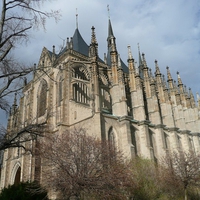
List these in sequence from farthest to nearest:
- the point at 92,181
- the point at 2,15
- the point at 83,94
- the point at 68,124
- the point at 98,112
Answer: the point at 83,94
the point at 68,124
the point at 98,112
the point at 92,181
the point at 2,15

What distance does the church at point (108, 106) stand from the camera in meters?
21.8

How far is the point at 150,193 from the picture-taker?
16922 mm

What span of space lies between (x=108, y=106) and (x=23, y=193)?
54.8 ft

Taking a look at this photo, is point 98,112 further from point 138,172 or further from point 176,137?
point 176,137

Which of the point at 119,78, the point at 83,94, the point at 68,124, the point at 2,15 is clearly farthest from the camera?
the point at 83,94

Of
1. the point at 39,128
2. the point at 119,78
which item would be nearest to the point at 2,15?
the point at 39,128

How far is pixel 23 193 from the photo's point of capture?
13.3m

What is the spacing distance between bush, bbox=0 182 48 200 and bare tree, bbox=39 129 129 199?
891 millimetres

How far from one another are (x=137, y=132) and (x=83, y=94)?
7.49 metres

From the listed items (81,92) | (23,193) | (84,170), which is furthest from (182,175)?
(81,92)

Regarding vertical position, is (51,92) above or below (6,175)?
above

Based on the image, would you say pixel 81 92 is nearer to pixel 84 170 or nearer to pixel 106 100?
pixel 106 100

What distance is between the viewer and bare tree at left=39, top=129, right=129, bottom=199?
12.5 metres

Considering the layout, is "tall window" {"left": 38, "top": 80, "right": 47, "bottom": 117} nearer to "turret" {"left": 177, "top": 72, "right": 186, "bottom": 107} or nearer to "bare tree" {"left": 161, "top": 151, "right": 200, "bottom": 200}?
"bare tree" {"left": 161, "top": 151, "right": 200, "bottom": 200}
